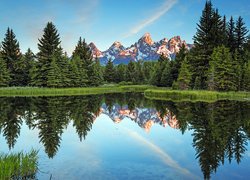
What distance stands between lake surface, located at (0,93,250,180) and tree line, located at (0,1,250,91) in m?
25.6

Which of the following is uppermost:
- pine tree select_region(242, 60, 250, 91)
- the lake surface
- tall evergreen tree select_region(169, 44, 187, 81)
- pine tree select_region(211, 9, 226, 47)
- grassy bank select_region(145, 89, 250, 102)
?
pine tree select_region(211, 9, 226, 47)

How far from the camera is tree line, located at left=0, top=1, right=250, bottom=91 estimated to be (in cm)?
5100

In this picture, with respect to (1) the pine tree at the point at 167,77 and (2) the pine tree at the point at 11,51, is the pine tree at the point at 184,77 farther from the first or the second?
(2) the pine tree at the point at 11,51

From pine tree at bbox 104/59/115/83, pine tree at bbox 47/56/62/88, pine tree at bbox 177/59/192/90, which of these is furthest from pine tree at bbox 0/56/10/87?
pine tree at bbox 104/59/115/83

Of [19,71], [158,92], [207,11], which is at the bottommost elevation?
[158,92]

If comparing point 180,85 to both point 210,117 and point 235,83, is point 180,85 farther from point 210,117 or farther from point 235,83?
point 210,117

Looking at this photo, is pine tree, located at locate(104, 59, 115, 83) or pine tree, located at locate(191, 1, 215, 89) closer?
pine tree, located at locate(191, 1, 215, 89)

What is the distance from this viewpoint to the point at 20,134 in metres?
18.8

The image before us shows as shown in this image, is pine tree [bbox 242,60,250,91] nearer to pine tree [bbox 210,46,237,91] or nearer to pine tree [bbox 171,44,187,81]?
pine tree [bbox 210,46,237,91]

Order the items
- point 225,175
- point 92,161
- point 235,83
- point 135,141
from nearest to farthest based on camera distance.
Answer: point 225,175 < point 92,161 < point 135,141 < point 235,83

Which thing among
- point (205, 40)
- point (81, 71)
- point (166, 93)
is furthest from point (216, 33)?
point (81, 71)

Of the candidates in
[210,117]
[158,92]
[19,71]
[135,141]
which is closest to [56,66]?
[19,71]

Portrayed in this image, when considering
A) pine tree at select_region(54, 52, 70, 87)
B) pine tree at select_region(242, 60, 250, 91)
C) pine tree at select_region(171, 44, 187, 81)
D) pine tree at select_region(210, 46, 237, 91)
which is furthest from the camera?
pine tree at select_region(171, 44, 187, 81)

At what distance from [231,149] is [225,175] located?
13.7 feet
